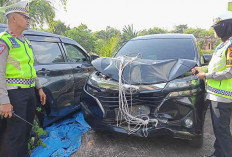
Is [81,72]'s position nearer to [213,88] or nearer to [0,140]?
[0,140]

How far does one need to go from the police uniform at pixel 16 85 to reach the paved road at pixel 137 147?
91 centimetres

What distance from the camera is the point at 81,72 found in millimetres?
3814

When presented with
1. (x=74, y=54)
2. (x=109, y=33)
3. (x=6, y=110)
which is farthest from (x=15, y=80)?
(x=109, y=33)

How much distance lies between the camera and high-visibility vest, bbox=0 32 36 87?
65.2 inches

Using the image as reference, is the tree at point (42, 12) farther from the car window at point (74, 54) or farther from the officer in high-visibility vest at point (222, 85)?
the officer in high-visibility vest at point (222, 85)

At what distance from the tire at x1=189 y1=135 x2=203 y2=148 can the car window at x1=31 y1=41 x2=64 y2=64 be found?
242 centimetres

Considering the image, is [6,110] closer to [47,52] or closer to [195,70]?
[47,52]

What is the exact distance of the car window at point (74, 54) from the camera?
3733mm

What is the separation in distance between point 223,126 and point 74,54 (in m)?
3.04

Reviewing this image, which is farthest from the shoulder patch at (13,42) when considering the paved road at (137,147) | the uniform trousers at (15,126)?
the paved road at (137,147)

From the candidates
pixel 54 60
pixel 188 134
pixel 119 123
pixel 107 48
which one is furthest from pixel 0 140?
pixel 107 48

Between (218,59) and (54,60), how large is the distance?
2.49m

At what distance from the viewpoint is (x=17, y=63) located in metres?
1.69

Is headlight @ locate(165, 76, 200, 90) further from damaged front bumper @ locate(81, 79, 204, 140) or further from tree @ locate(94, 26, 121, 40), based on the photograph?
tree @ locate(94, 26, 121, 40)
